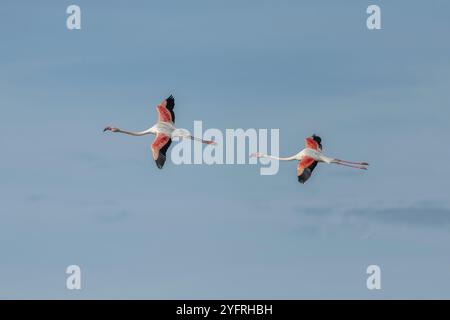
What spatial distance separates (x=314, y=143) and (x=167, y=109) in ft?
30.4

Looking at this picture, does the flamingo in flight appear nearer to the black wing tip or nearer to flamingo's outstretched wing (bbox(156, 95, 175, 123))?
flamingo's outstretched wing (bbox(156, 95, 175, 123))

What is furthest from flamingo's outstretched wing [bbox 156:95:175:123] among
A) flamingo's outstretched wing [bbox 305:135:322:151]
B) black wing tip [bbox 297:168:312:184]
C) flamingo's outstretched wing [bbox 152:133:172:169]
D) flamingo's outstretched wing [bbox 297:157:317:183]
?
black wing tip [bbox 297:168:312:184]

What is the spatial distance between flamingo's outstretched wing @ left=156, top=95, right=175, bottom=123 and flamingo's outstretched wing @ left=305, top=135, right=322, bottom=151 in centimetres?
843

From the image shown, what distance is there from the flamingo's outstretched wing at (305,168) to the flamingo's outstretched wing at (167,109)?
830 cm

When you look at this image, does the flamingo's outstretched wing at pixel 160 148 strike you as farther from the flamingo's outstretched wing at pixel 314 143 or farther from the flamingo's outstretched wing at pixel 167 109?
the flamingo's outstretched wing at pixel 314 143

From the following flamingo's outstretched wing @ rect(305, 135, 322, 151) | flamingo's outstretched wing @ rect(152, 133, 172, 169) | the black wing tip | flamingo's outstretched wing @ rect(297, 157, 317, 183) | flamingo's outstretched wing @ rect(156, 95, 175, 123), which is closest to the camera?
flamingo's outstretched wing @ rect(152, 133, 172, 169)

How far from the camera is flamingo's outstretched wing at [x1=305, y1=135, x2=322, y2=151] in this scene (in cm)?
14062

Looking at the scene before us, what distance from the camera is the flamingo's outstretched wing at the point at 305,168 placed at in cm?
13712

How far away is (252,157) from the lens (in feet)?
481

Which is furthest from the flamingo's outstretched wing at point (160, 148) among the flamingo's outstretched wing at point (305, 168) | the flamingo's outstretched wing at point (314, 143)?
the flamingo's outstretched wing at point (314, 143)
